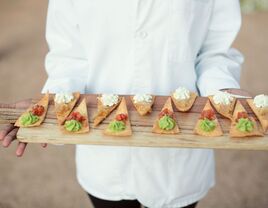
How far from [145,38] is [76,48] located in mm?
212

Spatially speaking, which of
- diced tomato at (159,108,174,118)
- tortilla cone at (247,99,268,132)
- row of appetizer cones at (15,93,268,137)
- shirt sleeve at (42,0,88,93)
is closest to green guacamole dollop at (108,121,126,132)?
row of appetizer cones at (15,93,268,137)

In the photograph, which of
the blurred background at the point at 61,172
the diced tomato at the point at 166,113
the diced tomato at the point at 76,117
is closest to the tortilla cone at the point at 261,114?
the diced tomato at the point at 166,113

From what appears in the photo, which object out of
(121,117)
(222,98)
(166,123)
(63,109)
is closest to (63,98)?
(63,109)

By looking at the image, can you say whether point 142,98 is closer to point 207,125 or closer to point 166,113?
point 166,113

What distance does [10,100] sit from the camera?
284 centimetres

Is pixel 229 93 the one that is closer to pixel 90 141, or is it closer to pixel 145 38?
pixel 145 38

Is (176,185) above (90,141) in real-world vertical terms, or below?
below

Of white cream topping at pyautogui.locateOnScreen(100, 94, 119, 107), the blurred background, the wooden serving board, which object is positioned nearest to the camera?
the wooden serving board

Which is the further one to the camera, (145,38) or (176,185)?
(176,185)

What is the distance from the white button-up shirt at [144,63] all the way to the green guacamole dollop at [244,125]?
0.15 metres

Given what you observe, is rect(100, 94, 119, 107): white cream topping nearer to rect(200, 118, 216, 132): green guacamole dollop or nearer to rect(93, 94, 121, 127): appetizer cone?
rect(93, 94, 121, 127): appetizer cone

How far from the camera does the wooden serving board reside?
992 millimetres

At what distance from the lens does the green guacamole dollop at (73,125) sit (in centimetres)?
102

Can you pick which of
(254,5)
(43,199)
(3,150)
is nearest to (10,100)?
(3,150)
